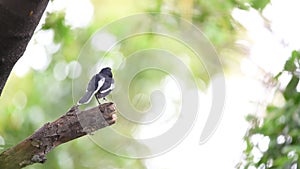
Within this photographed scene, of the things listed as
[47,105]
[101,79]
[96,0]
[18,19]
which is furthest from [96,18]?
[18,19]

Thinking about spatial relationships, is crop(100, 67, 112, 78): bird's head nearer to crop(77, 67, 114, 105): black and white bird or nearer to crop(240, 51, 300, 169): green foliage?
crop(77, 67, 114, 105): black and white bird

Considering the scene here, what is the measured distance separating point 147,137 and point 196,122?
72 mm

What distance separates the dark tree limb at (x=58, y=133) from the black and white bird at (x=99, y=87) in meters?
0.02

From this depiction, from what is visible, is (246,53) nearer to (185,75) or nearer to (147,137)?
(185,75)

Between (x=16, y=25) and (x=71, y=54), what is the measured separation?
85cm

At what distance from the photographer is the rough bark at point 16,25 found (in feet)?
1.48

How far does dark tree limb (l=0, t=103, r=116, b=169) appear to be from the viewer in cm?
58

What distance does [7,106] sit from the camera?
1361 millimetres

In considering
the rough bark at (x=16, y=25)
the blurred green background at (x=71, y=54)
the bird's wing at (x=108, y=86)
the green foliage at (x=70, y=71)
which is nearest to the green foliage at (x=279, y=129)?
the green foliage at (x=70, y=71)

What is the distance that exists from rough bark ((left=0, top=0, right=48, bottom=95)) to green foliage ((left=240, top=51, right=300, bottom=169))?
31.7 inches

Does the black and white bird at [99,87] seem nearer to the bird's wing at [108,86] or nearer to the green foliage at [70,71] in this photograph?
the bird's wing at [108,86]

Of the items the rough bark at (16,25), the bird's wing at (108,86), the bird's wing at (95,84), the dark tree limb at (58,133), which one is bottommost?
the dark tree limb at (58,133)

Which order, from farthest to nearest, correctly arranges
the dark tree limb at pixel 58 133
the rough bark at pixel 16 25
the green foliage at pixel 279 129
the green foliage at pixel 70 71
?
the green foliage at pixel 279 129
the green foliage at pixel 70 71
the dark tree limb at pixel 58 133
the rough bark at pixel 16 25

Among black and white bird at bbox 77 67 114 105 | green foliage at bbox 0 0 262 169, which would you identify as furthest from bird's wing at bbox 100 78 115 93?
green foliage at bbox 0 0 262 169
